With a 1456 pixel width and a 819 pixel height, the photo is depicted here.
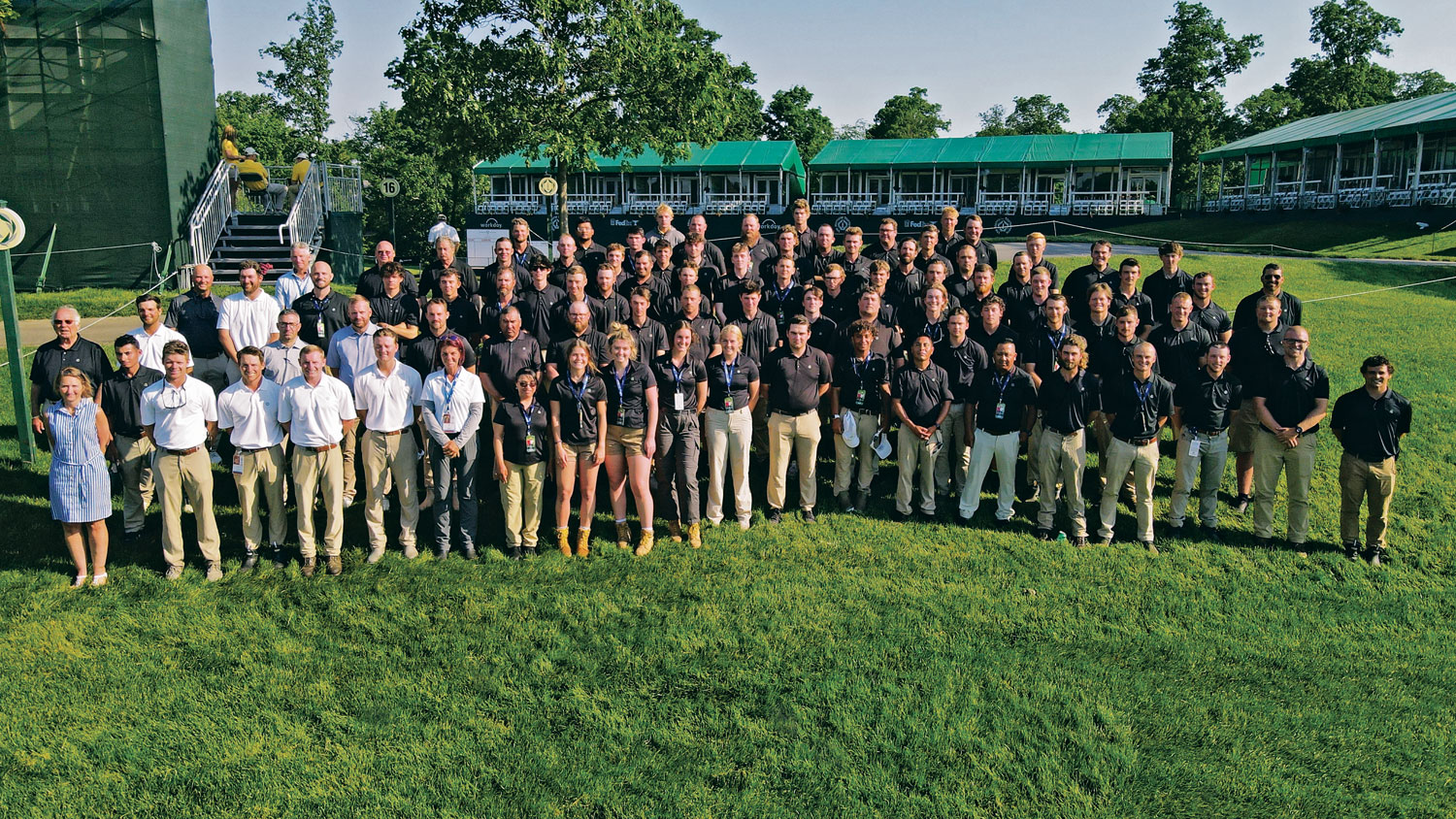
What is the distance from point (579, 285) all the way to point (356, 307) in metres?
1.77

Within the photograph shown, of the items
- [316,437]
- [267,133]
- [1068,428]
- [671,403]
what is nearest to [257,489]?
[316,437]

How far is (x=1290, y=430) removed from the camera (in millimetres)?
7547

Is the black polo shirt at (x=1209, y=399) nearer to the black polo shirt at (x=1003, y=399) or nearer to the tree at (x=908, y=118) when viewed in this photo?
the black polo shirt at (x=1003, y=399)

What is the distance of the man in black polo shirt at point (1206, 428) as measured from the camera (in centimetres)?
769

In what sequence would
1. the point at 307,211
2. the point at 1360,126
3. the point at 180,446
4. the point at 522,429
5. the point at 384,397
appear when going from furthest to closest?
the point at 1360,126 < the point at 307,211 < the point at 522,429 < the point at 384,397 < the point at 180,446

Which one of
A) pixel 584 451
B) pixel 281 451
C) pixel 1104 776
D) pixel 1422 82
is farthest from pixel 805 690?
pixel 1422 82

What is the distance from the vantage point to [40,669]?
591 cm

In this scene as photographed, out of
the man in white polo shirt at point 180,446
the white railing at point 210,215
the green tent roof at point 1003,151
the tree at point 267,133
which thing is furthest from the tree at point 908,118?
the man in white polo shirt at point 180,446

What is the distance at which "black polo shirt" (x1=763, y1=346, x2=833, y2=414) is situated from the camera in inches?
312

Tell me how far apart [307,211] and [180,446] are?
14925mm

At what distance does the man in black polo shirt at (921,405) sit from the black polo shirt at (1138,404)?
134 cm

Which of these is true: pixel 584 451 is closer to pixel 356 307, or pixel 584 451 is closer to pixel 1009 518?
pixel 356 307

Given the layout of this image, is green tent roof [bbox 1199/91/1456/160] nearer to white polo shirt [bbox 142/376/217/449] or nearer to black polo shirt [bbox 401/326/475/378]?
black polo shirt [bbox 401/326/475/378]

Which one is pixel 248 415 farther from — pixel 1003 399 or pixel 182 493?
pixel 1003 399
